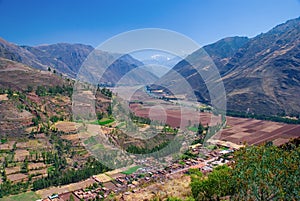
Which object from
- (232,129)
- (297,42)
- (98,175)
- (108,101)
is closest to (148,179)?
(98,175)

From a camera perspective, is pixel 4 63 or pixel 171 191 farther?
pixel 4 63

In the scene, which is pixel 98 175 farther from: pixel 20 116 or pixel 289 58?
pixel 289 58

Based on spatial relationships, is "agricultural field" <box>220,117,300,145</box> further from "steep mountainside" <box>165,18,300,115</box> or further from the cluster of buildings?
"steep mountainside" <box>165,18,300,115</box>

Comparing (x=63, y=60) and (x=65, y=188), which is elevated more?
(x=63, y=60)

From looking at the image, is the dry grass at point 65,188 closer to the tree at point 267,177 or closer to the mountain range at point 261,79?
the mountain range at point 261,79

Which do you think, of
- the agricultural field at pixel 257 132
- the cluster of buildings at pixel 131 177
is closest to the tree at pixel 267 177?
the cluster of buildings at pixel 131 177

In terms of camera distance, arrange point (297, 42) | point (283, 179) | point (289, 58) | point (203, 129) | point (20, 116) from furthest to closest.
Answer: point (297, 42), point (289, 58), point (203, 129), point (20, 116), point (283, 179)

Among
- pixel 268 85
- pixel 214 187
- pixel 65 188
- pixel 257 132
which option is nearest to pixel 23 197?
pixel 65 188

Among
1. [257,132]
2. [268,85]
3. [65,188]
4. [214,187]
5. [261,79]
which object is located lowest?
[65,188]

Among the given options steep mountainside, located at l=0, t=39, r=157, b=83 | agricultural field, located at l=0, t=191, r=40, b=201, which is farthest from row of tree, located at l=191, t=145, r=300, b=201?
steep mountainside, located at l=0, t=39, r=157, b=83

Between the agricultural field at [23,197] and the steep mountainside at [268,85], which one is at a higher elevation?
the steep mountainside at [268,85]

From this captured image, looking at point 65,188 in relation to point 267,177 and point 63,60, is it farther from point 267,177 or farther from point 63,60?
point 63,60
